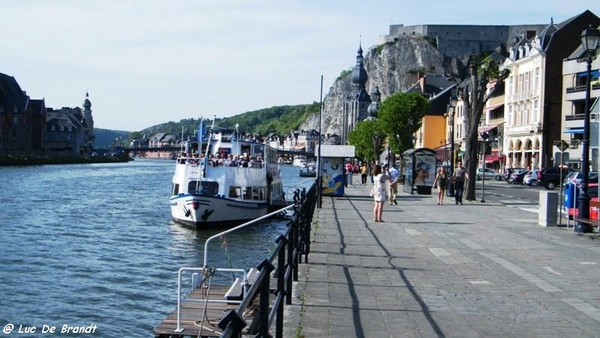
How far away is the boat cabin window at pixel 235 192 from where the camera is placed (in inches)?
1422

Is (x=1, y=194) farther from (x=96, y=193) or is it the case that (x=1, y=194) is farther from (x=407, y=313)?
(x=407, y=313)

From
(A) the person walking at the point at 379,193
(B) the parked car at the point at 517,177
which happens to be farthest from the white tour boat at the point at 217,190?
(B) the parked car at the point at 517,177

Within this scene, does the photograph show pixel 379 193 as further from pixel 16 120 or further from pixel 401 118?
pixel 16 120

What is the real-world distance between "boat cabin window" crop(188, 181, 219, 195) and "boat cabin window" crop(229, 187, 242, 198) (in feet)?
2.76

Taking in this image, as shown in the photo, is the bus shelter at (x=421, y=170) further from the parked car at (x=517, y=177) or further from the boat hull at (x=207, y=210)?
the parked car at (x=517, y=177)

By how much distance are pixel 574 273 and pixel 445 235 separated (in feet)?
23.2

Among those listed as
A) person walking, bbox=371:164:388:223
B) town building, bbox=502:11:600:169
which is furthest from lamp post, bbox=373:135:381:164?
person walking, bbox=371:164:388:223

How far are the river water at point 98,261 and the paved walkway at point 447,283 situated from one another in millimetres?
3768

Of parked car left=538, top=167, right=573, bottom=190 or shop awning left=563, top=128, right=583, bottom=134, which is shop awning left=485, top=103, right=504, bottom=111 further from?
parked car left=538, top=167, right=573, bottom=190

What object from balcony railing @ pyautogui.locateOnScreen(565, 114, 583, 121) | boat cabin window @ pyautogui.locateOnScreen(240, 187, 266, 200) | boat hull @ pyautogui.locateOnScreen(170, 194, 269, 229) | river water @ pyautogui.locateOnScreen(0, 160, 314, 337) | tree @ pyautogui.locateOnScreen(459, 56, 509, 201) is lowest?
river water @ pyautogui.locateOnScreen(0, 160, 314, 337)

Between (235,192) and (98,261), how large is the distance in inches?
523

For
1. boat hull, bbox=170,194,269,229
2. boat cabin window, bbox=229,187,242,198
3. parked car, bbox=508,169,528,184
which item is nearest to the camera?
boat hull, bbox=170,194,269,229

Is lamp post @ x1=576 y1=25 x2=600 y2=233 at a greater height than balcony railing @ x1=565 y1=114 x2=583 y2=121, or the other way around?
balcony railing @ x1=565 y1=114 x2=583 y2=121

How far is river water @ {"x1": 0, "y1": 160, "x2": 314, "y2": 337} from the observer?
627 inches
